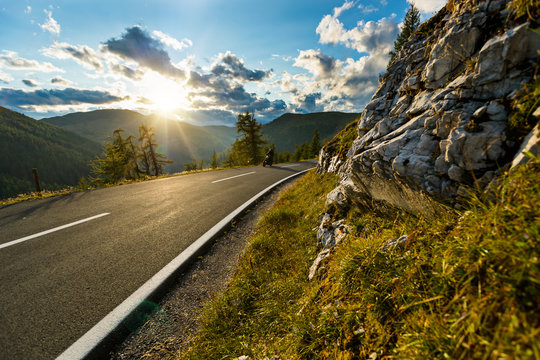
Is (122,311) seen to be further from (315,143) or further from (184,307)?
(315,143)

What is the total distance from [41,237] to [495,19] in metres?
7.71

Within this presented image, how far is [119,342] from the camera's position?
2160mm

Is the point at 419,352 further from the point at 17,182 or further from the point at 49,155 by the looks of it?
the point at 49,155

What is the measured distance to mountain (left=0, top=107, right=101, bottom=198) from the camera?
114750mm

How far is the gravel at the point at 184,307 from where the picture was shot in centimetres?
212

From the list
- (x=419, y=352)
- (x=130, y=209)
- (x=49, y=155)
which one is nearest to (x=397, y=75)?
(x=419, y=352)

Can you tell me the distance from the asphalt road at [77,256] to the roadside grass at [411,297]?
1353mm

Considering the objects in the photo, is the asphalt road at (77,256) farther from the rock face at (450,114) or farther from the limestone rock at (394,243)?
the rock face at (450,114)

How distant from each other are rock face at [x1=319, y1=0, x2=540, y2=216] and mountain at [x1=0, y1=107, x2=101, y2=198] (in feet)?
522

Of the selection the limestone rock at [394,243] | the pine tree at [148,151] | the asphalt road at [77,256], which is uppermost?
the pine tree at [148,151]

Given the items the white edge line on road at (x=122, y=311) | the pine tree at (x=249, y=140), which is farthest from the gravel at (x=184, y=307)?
the pine tree at (x=249, y=140)

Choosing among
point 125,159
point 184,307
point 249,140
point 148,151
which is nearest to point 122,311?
point 184,307

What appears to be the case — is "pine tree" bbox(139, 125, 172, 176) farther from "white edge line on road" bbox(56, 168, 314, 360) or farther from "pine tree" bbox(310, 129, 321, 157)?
"pine tree" bbox(310, 129, 321, 157)

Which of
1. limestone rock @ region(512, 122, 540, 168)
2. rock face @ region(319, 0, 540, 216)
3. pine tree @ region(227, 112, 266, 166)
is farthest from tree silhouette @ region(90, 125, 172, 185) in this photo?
limestone rock @ region(512, 122, 540, 168)
